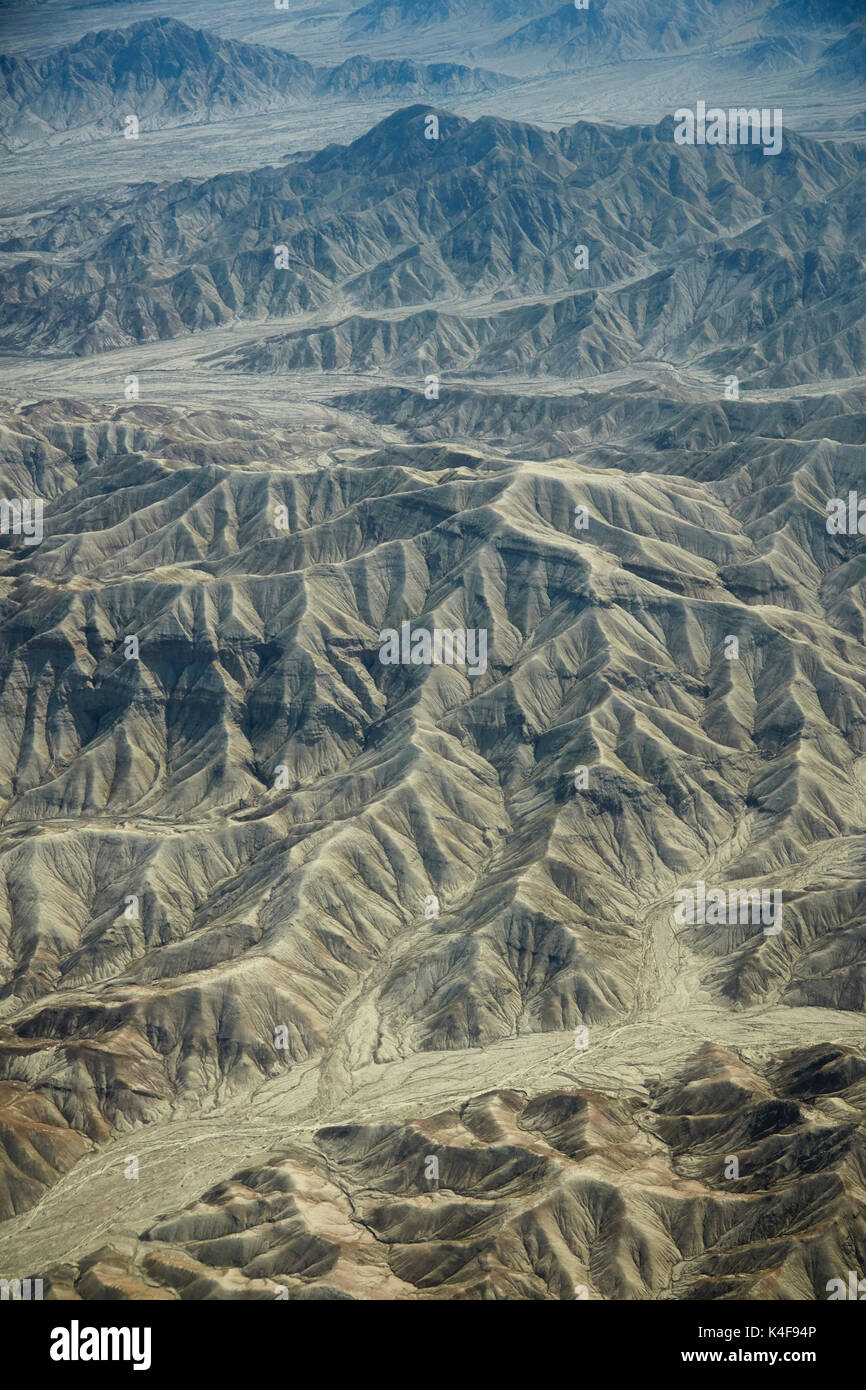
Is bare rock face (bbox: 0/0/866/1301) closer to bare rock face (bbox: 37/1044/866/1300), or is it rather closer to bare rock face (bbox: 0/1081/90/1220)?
bare rock face (bbox: 37/1044/866/1300)

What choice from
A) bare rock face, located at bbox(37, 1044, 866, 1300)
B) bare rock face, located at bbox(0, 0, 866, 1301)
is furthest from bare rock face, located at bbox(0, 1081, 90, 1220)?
bare rock face, located at bbox(37, 1044, 866, 1300)

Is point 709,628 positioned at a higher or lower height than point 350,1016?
higher

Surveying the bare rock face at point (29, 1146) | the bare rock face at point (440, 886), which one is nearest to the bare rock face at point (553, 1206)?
the bare rock face at point (440, 886)

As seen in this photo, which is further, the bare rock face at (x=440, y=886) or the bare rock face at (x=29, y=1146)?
the bare rock face at (x=29, y=1146)

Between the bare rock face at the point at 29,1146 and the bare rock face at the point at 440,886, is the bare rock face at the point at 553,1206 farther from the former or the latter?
the bare rock face at the point at 29,1146

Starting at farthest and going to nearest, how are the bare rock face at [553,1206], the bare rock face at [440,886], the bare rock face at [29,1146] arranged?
the bare rock face at [29,1146] → the bare rock face at [440,886] → the bare rock face at [553,1206]

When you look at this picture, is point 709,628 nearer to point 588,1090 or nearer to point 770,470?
point 770,470

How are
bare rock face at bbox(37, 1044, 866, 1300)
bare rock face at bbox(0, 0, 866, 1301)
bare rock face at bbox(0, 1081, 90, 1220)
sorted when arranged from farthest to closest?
bare rock face at bbox(0, 1081, 90, 1220), bare rock face at bbox(0, 0, 866, 1301), bare rock face at bbox(37, 1044, 866, 1300)

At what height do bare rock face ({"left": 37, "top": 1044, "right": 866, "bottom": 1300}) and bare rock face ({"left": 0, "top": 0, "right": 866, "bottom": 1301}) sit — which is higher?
bare rock face ({"left": 0, "top": 0, "right": 866, "bottom": 1301})

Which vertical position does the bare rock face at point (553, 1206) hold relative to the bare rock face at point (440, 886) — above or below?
below
